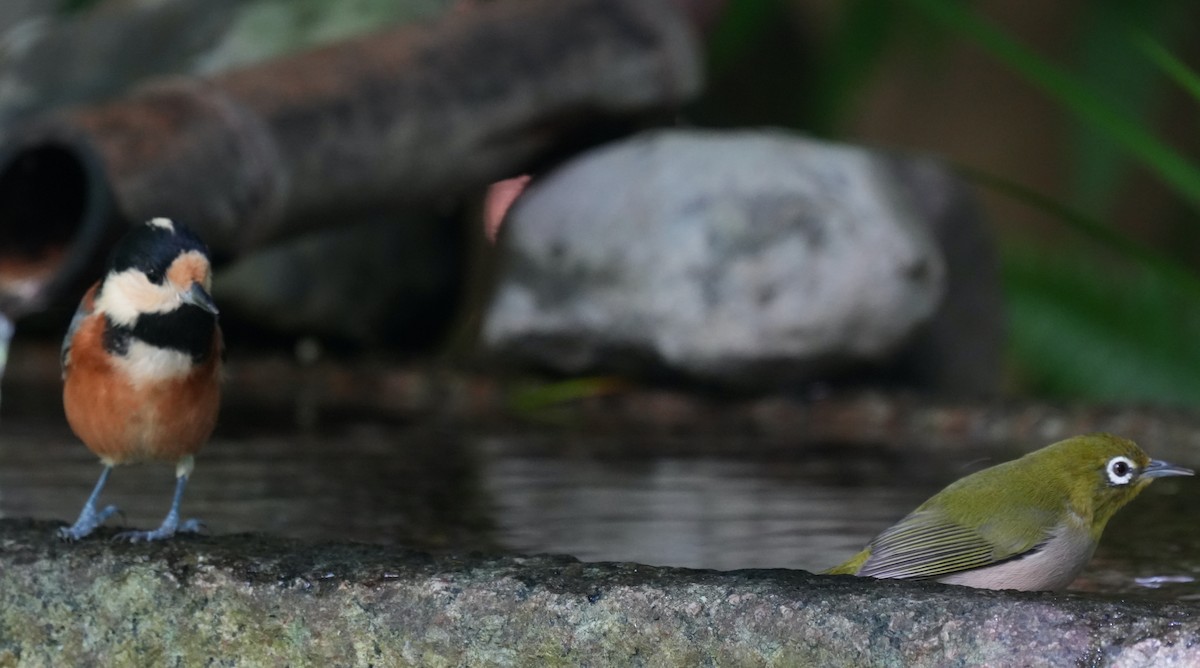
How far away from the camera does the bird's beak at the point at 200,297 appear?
2174 mm

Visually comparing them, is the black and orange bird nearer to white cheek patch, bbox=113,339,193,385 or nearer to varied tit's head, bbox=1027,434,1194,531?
white cheek patch, bbox=113,339,193,385

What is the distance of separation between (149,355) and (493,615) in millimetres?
786

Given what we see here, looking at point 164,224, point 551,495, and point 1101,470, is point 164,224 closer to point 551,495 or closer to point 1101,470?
point 551,495

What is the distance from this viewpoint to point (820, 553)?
7.92 ft

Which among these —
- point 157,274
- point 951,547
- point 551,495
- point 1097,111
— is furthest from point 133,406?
point 1097,111

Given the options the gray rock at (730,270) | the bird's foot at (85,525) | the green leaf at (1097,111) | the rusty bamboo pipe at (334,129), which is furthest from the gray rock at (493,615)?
the gray rock at (730,270)

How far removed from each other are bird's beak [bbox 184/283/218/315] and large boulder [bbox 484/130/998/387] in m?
2.21

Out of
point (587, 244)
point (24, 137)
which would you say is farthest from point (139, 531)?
point (587, 244)

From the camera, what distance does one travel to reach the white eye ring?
2.04 metres

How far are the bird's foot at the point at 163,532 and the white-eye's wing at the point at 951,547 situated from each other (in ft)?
2.80

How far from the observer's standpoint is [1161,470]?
2.04m

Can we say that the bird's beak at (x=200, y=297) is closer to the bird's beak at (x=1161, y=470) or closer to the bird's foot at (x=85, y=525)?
the bird's foot at (x=85, y=525)

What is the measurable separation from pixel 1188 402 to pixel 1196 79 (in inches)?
132

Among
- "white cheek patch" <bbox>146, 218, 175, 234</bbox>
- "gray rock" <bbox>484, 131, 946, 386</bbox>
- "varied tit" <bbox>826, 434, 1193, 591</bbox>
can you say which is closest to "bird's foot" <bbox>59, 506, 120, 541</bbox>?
"white cheek patch" <bbox>146, 218, 175, 234</bbox>
